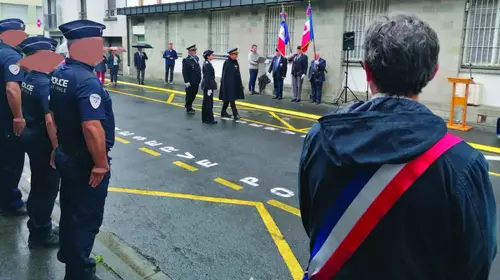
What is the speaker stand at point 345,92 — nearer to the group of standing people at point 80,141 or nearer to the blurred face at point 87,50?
the group of standing people at point 80,141

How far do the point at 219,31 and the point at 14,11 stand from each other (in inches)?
1356

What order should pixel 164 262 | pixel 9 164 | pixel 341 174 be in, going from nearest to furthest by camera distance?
pixel 341 174, pixel 164 262, pixel 9 164

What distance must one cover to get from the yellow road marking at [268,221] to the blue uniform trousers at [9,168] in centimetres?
129

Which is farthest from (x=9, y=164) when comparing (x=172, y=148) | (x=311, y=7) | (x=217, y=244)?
(x=311, y=7)

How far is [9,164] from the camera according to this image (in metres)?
4.59

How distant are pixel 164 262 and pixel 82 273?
80 centimetres

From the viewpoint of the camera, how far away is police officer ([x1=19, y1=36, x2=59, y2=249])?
3811 millimetres

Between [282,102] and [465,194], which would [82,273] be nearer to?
[465,194]

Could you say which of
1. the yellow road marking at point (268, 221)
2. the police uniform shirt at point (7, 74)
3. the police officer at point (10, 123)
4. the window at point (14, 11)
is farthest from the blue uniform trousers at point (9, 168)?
the window at point (14, 11)

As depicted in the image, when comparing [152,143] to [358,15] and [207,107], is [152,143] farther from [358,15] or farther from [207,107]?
[358,15]

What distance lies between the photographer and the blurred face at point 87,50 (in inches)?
121

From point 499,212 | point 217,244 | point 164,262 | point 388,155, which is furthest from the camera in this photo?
point 499,212

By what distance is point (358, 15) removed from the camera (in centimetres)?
1388

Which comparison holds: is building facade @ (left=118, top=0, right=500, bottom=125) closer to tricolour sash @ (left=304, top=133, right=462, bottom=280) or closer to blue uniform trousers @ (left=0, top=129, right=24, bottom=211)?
blue uniform trousers @ (left=0, top=129, right=24, bottom=211)
